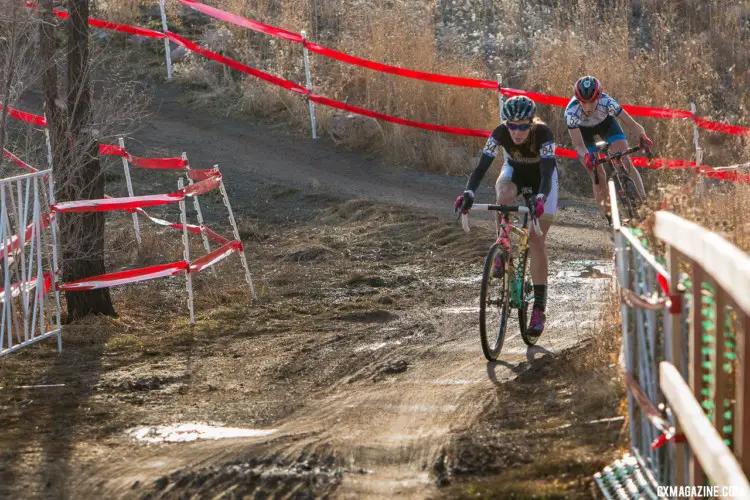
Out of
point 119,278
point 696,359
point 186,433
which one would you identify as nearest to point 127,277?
point 119,278

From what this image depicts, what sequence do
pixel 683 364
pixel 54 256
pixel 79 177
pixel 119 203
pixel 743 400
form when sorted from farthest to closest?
pixel 79 177
pixel 119 203
pixel 54 256
pixel 683 364
pixel 743 400

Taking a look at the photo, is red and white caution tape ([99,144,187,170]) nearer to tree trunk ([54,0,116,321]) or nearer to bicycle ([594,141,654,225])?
tree trunk ([54,0,116,321])

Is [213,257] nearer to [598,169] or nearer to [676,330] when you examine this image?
[598,169]

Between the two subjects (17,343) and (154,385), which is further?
(17,343)

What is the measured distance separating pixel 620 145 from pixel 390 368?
14.3ft

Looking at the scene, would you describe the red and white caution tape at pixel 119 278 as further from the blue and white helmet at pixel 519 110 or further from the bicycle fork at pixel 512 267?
the blue and white helmet at pixel 519 110

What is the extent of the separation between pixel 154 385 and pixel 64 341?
147 centimetres

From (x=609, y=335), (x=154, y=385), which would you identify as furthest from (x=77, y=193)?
(x=609, y=335)

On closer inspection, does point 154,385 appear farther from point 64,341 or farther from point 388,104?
point 388,104

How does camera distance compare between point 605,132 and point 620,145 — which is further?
point 605,132

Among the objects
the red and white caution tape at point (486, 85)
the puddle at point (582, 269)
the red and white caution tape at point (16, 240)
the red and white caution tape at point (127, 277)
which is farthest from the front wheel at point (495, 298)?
the red and white caution tape at point (486, 85)

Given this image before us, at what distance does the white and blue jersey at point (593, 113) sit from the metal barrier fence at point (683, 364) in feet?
18.4

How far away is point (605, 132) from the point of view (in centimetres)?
1070

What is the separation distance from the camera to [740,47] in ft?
63.3
